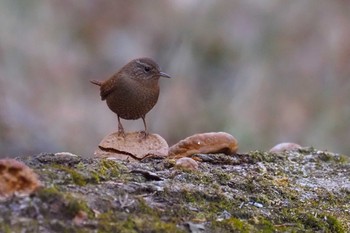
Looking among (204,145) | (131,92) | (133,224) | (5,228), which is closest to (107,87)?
(131,92)

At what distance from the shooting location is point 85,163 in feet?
8.63

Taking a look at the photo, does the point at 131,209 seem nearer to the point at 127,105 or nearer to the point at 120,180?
the point at 120,180

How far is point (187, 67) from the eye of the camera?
9445 millimetres

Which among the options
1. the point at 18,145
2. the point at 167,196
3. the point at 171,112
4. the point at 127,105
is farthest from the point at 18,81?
the point at 167,196

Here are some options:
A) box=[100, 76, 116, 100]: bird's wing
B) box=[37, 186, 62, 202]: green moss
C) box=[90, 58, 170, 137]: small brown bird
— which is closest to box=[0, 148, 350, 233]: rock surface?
box=[37, 186, 62, 202]: green moss

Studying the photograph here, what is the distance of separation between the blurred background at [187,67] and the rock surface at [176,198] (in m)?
4.96

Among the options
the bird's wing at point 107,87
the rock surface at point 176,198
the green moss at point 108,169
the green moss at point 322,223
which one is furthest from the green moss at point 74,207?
the bird's wing at point 107,87

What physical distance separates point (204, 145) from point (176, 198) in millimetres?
832

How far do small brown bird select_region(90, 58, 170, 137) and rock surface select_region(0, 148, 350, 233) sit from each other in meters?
0.78

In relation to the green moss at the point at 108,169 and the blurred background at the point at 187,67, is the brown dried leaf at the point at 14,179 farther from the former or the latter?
the blurred background at the point at 187,67

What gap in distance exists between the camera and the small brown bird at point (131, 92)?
13.1 ft

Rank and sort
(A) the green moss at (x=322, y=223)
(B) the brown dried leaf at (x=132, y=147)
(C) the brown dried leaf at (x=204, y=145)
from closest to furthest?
(A) the green moss at (x=322, y=223)
(B) the brown dried leaf at (x=132, y=147)
(C) the brown dried leaf at (x=204, y=145)

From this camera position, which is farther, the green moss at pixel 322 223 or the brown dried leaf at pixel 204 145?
the brown dried leaf at pixel 204 145

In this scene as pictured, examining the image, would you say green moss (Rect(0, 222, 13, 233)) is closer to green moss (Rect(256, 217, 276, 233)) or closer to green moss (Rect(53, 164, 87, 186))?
green moss (Rect(53, 164, 87, 186))
